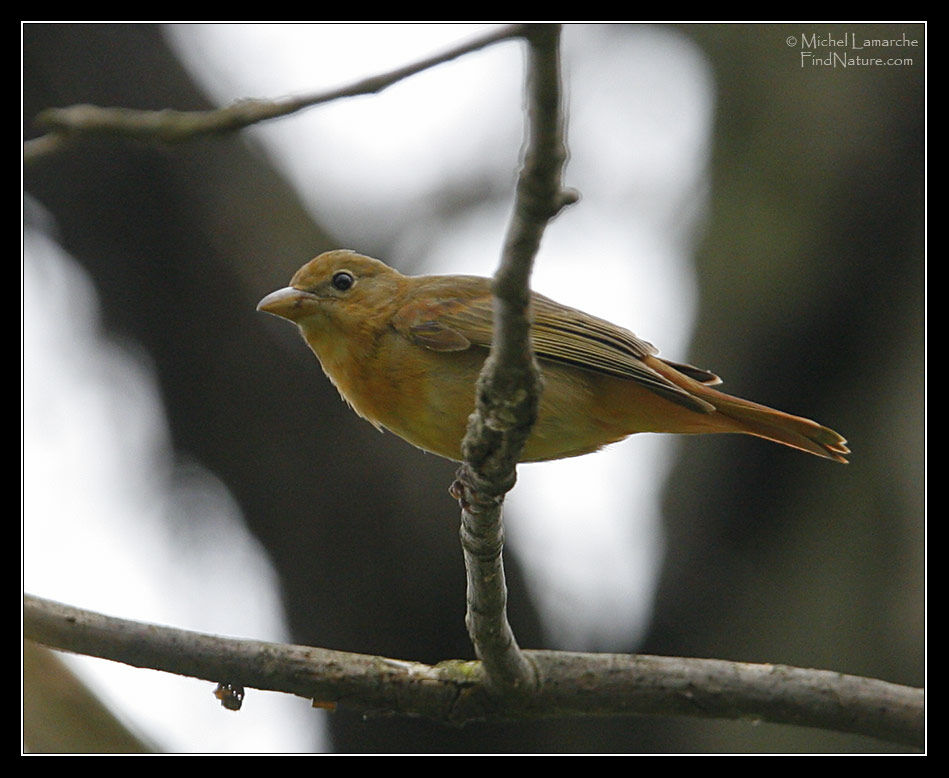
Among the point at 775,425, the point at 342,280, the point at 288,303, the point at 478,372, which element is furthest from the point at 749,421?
the point at 288,303

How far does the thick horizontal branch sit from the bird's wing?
3.29 feet

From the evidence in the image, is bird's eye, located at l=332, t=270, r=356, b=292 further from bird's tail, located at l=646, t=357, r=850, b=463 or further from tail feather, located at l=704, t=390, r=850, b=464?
tail feather, located at l=704, t=390, r=850, b=464

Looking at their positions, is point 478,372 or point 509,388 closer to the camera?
point 509,388

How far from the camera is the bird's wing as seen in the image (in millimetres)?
3785

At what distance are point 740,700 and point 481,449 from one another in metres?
1.24

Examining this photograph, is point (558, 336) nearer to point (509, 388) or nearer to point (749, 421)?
point (749, 421)

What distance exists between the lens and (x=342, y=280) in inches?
169

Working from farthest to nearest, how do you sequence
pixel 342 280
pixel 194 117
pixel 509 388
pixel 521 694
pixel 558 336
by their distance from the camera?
pixel 342 280
pixel 558 336
pixel 521 694
pixel 509 388
pixel 194 117

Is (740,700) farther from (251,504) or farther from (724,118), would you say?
(724,118)

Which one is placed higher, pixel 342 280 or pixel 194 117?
pixel 342 280

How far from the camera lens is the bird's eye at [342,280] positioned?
14.0 ft

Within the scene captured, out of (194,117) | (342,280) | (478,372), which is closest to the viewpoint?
(194,117)

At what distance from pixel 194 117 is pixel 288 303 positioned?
2.38 m

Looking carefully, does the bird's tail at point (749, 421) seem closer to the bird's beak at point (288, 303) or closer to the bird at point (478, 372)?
the bird at point (478, 372)
